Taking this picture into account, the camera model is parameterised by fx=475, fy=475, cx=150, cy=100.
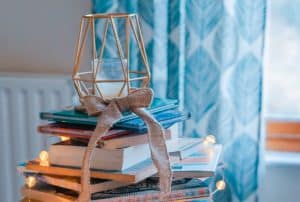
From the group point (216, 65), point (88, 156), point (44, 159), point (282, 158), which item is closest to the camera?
A: point (88, 156)

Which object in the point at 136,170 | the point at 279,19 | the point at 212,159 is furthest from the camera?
the point at 279,19

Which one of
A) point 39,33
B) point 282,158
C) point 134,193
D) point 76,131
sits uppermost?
point 39,33

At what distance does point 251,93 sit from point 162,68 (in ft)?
0.80

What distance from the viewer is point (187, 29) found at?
1242 mm

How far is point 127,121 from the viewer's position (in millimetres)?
833

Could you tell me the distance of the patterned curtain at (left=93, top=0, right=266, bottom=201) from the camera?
1.22 meters

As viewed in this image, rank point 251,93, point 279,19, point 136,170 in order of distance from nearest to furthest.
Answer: point 136,170
point 251,93
point 279,19

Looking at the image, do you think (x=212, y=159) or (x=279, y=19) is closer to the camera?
(x=212, y=159)

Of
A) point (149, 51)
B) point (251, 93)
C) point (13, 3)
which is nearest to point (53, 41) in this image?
point (13, 3)

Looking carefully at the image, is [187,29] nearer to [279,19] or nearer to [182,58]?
[182,58]

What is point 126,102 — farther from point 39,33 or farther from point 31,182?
point 39,33

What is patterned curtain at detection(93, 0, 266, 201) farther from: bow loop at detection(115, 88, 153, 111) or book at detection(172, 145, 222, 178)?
bow loop at detection(115, 88, 153, 111)

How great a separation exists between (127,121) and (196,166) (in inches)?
6.2

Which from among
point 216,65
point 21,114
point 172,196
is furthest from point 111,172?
point 21,114
